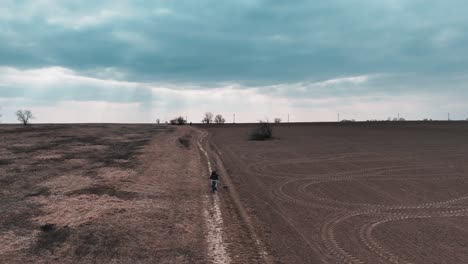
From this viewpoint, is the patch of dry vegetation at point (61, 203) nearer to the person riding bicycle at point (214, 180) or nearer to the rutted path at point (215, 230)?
the rutted path at point (215, 230)

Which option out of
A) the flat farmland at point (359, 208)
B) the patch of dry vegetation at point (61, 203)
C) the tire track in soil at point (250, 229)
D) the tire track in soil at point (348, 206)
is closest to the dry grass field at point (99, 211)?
the patch of dry vegetation at point (61, 203)

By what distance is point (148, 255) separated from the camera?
41.0 ft

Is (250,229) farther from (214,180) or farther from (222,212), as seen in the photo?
(214,180)

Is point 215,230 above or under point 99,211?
under

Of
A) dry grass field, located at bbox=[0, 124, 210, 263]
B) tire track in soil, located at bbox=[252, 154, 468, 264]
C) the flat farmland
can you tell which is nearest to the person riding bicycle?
dry grass field, located at bbox=[0, 124, 210, 263]

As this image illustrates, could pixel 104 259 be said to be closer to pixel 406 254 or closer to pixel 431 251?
pixel 406 254

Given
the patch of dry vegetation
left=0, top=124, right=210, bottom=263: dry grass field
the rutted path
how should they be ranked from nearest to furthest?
the rutted path, left=0, top=124, right=210, bottom=263: dry grass field, the patch of dry vegetation

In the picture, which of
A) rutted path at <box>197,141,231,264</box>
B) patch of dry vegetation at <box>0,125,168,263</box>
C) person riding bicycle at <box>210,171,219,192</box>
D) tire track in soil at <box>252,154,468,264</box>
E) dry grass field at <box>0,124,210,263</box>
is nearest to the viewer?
rutted path at <box>197,141,231,264</box>

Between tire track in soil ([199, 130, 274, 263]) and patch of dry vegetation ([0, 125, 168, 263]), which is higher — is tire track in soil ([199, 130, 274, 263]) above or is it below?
below

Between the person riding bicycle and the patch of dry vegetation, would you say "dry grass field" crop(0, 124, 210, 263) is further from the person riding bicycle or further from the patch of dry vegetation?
the person riding bicycle

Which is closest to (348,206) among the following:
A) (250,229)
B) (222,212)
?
(222,212)

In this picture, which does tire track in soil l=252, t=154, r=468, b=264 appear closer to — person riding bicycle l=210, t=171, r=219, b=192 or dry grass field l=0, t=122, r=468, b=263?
dry grass field l=0, t=122, r=468, b=263

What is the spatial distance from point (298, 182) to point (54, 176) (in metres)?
12.4

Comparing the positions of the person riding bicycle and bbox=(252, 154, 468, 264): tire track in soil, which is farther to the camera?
the person riding bicycle
